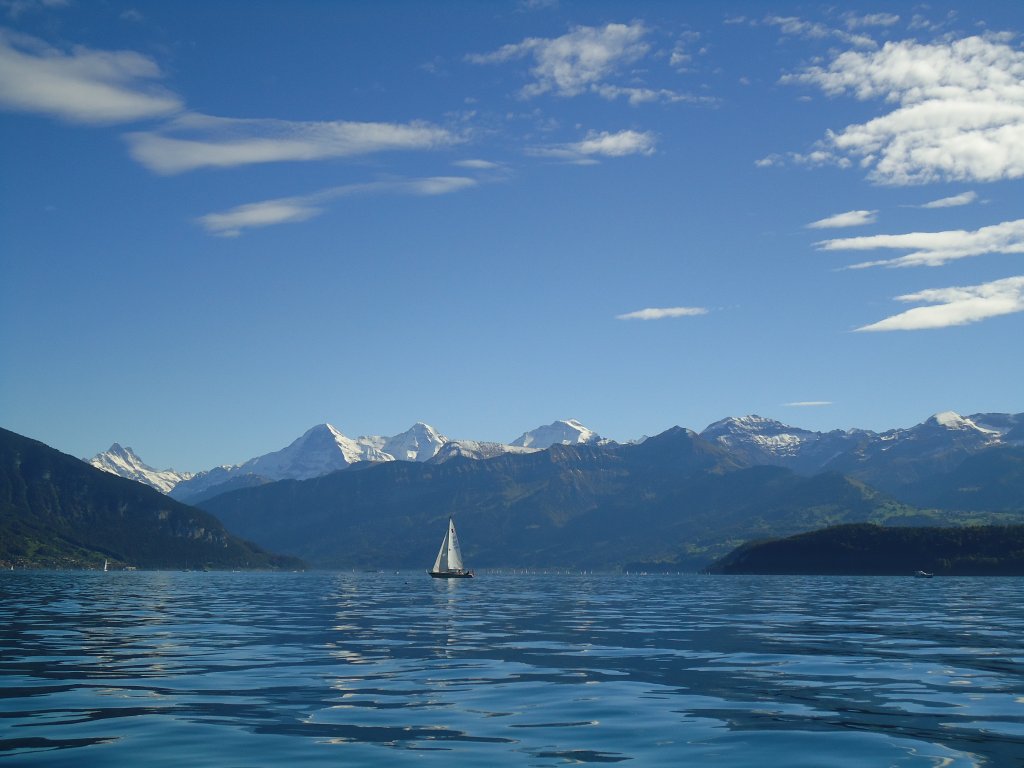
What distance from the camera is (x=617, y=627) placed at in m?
74.2

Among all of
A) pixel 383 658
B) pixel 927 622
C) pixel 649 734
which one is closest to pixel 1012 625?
pixel 927 622

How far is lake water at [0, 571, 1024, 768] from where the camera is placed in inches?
1043

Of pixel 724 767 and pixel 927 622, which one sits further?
pixel 927 622

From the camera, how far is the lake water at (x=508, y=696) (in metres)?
26.5

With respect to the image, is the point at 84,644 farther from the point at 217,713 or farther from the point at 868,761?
the point at 868,761

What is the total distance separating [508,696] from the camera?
36.6m

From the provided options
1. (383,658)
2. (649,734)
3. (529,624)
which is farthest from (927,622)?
→ (649,734)

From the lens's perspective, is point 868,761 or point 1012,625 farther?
point 1012,625

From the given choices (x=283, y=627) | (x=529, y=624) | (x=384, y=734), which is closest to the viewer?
(x=384, y=734)

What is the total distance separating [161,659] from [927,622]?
2301 inches

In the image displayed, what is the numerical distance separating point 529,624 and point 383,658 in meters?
29.8

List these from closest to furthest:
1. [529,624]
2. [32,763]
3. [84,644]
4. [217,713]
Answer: [32,763] < [217,713] < [84,644] < [529,624]

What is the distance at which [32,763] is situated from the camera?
24422 millimetres

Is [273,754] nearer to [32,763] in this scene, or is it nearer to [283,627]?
[32,763]
